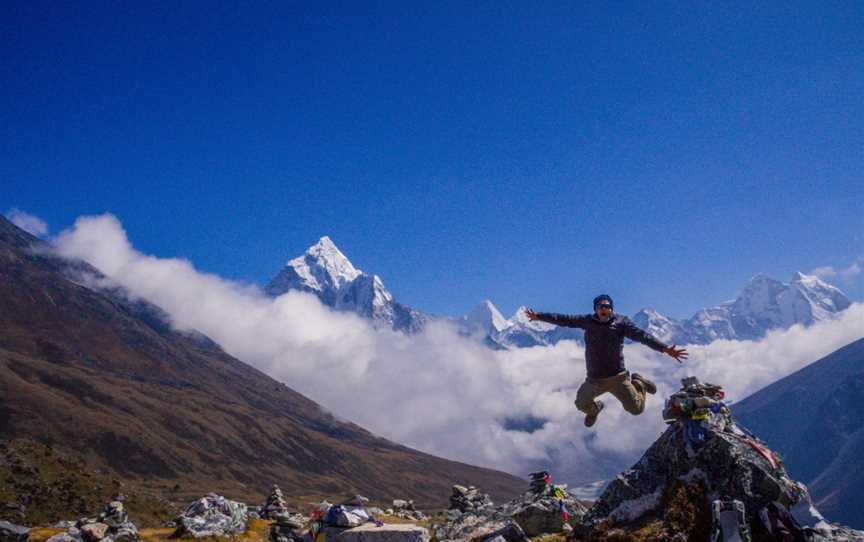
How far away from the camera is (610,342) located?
16125 mm

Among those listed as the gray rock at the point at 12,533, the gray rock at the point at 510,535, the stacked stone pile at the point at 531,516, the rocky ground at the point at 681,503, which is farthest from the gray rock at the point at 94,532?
the gray rock at the point at 510,535

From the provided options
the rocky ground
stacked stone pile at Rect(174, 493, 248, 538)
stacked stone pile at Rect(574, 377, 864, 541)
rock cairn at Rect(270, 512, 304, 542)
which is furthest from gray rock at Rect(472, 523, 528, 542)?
stacked stone pile at Rect(174, 493, 248, 538)

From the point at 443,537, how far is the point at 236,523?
67.2ft

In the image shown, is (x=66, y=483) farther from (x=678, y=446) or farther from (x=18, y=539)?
(x=678, y=446)

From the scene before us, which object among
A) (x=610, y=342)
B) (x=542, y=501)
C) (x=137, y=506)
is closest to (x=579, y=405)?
(x=610, y=342)

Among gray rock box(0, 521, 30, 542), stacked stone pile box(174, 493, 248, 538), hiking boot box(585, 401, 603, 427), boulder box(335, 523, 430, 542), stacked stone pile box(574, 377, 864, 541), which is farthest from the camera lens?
stacked stone pile box(174, 493, 248, 538)

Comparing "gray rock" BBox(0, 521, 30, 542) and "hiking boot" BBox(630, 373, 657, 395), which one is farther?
"gray rock" BBox(0, 521, 30, 542)

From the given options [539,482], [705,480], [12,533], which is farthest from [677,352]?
[12,533]

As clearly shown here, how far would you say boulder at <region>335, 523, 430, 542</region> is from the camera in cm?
1745

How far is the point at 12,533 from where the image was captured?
1325 inches

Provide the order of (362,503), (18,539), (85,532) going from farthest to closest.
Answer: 1. (85,532)
2. (18,539)
3. (362,503)

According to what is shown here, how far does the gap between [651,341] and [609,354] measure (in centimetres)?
112

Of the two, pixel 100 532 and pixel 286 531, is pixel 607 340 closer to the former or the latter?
pixel 286 531

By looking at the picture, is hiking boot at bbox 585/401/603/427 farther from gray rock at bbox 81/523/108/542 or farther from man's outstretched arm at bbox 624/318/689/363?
gray rock at bbox 81/523/108/542
